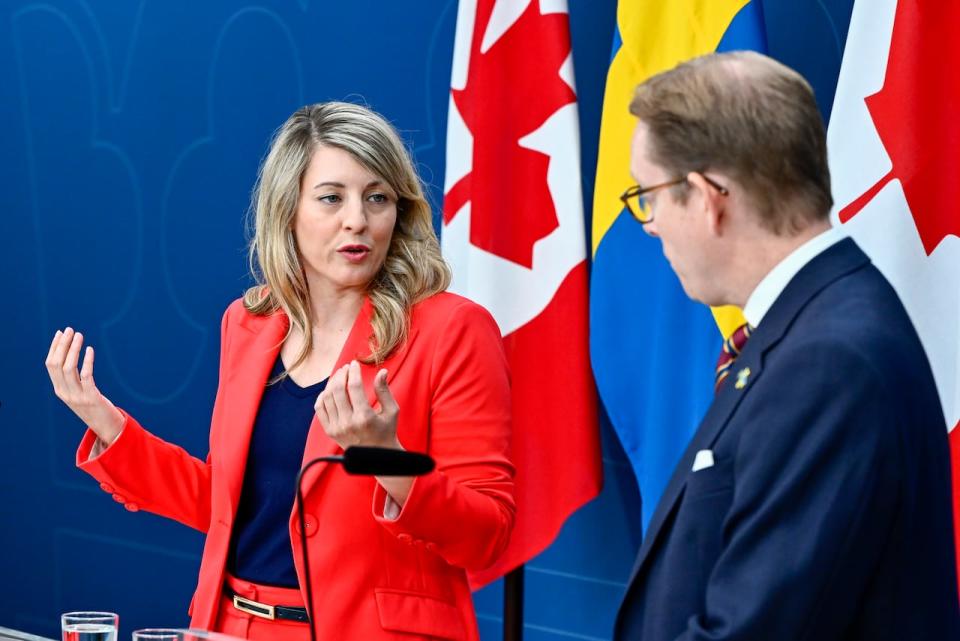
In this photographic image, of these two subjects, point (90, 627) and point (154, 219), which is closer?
point (90, 627)

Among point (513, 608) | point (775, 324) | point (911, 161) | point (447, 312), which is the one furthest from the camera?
point (513, 608)

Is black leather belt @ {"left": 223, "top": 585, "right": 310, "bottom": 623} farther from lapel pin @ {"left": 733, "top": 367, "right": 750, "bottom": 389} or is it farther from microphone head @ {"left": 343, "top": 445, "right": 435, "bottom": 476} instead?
lapel pin @ {"left": 733, "top": 367, "right": 750, "bottom": 389}

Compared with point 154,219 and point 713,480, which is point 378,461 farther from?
point 154,219

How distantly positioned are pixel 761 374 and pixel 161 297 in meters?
2.98

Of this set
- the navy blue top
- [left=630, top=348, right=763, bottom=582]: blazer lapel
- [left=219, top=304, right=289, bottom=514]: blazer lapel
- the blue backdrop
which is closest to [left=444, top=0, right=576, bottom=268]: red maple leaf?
the blue backdrop

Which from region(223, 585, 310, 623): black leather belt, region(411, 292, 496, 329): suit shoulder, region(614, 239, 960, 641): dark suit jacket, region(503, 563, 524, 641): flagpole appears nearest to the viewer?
region(614, 239, 960, 641): dark suit jacket

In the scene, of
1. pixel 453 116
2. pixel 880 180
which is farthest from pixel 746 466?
pixel 453 116

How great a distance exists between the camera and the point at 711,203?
1.35 m

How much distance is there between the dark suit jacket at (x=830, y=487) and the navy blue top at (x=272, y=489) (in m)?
0.83

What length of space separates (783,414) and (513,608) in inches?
78.2

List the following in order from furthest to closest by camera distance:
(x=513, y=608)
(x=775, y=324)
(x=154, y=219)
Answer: (x=154, y=219)
(x=513, y=608)
(x=775, y=324)

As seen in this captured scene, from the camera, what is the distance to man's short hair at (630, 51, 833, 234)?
4.37ft

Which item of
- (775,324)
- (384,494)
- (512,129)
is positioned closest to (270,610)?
(384,494)

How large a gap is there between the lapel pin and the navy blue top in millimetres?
864
